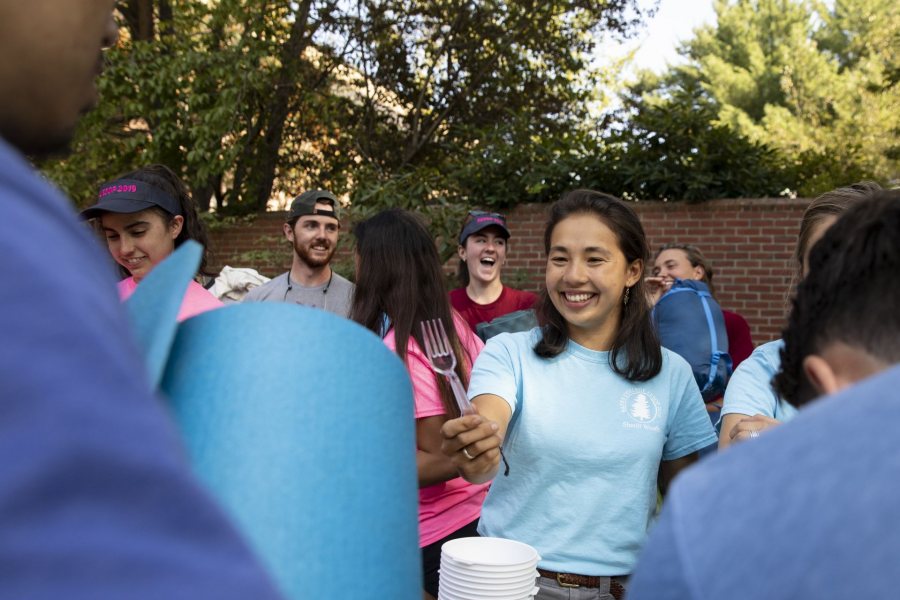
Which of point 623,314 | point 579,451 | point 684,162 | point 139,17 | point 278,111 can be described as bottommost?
point 579,451

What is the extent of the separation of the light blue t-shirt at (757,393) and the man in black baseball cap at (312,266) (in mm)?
2807

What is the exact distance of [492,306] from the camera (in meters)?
5.19

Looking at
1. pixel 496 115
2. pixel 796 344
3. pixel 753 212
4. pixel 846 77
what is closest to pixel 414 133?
pixel 496 115

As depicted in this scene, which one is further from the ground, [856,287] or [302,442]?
[856,287]

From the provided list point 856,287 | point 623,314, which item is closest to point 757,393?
point 623,314

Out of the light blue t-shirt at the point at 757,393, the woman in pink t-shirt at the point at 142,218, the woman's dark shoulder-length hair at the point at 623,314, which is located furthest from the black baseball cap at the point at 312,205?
the light blue t-shirt at the point at 757,393

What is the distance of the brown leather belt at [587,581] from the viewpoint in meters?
2.21

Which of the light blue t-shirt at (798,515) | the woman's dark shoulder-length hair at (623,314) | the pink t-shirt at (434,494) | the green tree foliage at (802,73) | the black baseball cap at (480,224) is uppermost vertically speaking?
the green tree foliage at (802,73)

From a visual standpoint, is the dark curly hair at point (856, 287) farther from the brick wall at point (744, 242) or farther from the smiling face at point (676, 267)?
the brick wall at point (744, 242)

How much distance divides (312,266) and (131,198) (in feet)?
6.25

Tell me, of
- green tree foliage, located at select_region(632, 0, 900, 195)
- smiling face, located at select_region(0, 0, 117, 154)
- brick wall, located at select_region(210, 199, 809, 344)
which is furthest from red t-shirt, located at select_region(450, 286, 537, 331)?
green tree foliage, located at select_region(632, 0, 900, 195)

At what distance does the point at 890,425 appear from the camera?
0.59m

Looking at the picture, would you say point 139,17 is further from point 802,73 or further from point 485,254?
point 802,73

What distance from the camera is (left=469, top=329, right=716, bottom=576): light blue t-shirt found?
2266 mm
